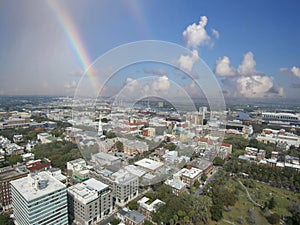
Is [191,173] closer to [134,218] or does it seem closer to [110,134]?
[134,218]

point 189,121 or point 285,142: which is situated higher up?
point 189,121

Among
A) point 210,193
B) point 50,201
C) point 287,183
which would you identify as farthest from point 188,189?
point 50,201

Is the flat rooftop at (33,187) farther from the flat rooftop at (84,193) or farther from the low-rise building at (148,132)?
the low-rise building at (148,132)

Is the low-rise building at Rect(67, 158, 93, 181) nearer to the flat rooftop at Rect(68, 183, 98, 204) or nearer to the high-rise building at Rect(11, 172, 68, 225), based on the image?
the flat rooftop at Rect(68, 183, 98, 204)

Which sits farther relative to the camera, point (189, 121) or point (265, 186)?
point (189, 121)

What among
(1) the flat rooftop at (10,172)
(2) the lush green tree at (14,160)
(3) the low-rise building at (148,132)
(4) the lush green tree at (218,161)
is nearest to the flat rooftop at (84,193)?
(1) the flat rooftop at (10,172)

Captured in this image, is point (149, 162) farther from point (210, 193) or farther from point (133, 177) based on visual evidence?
point (210, 193)

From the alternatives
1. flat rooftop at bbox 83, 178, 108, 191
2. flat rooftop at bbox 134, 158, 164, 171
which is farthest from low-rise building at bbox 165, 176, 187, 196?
flat rooftop at bbox 83, 178, 108, 191
